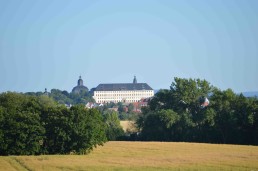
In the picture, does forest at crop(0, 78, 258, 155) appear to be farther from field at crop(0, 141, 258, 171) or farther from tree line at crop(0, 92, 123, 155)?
field at crop(0, 141, 258, 171)

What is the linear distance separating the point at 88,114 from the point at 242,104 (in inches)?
1276

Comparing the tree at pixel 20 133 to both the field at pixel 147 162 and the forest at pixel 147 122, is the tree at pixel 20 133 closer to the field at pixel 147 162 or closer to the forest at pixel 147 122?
the forest at pixel 147 122

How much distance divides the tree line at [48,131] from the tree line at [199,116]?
85.6 feet

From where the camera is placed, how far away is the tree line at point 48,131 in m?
65.6

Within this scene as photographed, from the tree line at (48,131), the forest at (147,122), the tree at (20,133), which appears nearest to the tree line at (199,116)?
the forest at (147,122)

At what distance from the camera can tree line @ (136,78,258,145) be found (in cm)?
8894

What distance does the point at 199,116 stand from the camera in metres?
94.9

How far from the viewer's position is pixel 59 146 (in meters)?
67.5

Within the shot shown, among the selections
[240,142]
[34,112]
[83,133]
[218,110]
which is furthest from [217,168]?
[218,110]

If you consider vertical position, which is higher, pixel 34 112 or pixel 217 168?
pixel 34 112

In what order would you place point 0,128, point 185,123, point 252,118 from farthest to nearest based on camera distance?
point 185,123
point 252,118
point 0,128

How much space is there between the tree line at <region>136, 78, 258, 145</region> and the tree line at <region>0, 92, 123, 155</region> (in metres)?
26.1

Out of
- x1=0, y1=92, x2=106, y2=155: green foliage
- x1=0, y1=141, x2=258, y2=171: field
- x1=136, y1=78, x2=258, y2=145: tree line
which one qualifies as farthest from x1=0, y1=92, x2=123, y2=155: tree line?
x1=136, y1=78, x2=258, y2=145: tree line

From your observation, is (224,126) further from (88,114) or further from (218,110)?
(88,114)
